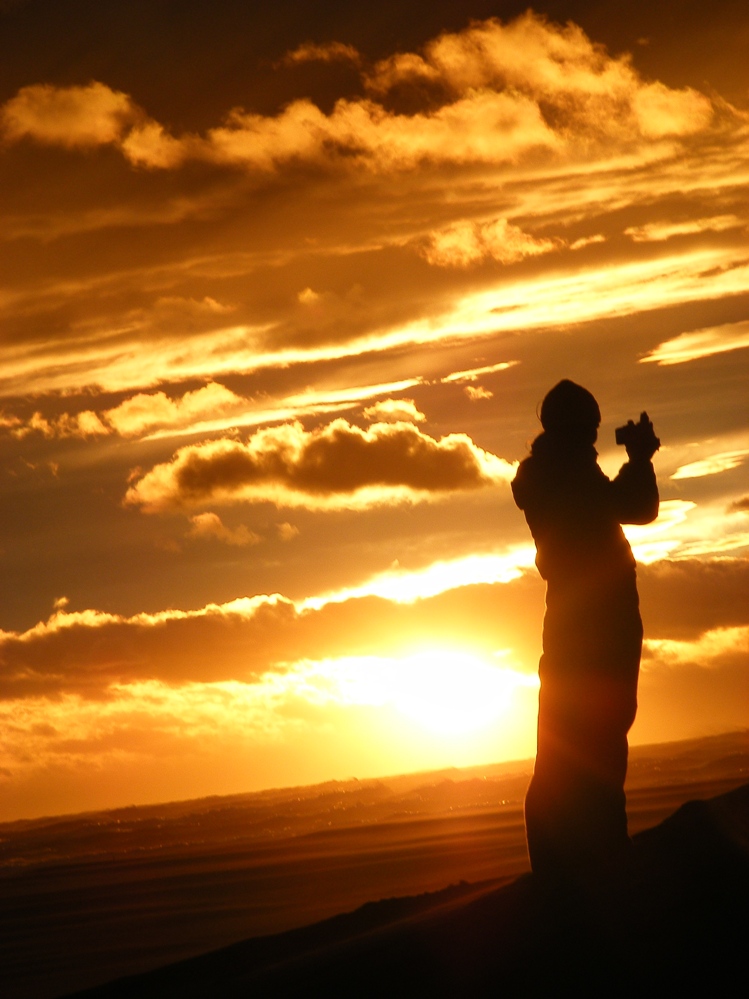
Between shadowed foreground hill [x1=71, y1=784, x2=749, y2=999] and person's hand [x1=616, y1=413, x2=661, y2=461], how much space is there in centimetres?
310

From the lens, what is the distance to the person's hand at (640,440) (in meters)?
8.95

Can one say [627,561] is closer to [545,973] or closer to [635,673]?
[635,673]

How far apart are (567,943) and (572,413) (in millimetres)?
4179

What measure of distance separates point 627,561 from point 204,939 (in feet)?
28.4

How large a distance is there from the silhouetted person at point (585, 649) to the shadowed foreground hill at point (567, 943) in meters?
0.41

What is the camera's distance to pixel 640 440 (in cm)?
895

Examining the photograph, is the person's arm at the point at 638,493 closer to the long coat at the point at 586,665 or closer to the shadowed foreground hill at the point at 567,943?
the long coat at the point at 586,665

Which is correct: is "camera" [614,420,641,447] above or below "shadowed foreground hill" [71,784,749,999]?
above

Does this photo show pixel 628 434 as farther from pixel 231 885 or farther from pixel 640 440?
pixel 231 885

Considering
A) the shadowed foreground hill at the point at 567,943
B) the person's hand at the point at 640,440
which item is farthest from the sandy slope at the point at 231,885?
the person's hand at the point at 640,440

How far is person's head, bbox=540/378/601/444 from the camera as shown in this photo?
9.45 meters

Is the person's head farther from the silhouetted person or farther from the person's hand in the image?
the person's hand

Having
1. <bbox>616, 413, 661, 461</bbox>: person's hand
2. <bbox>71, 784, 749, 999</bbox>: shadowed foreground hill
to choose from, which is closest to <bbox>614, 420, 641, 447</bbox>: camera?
<bbox>616, 413, 661, 461</bbox>: person's hand

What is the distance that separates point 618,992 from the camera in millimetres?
6812
